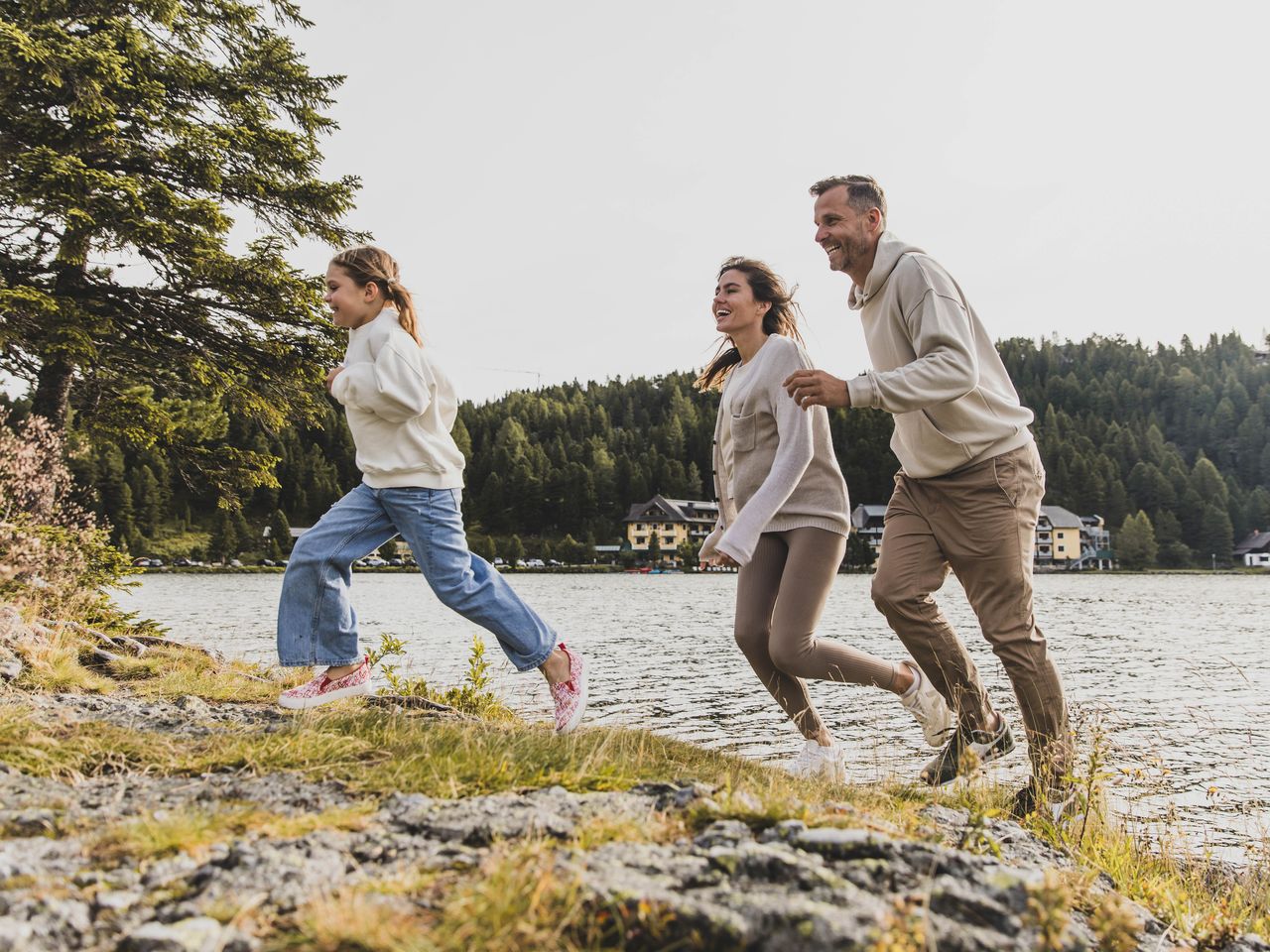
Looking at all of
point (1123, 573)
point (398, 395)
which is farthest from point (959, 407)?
point (1123, 573)

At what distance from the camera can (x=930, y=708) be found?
462 centimetres

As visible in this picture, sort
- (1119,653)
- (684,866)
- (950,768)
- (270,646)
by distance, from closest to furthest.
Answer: (684,866) < (950,768) < (270,646) < (1119,653)

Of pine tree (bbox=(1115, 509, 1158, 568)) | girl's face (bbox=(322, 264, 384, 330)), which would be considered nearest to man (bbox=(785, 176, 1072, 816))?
girl's face (bbox=(322, 264, 384, 330))

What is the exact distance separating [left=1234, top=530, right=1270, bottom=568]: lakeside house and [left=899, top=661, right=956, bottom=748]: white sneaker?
458 ft

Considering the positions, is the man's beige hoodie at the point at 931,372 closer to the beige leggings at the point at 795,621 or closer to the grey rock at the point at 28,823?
the beige leggings at the point at 795,621

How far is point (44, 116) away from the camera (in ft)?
32.9

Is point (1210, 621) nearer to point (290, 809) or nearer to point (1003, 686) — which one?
point (1003, 686)

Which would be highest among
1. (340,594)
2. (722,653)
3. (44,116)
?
(44,116)

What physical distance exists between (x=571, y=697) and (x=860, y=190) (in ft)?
9.64

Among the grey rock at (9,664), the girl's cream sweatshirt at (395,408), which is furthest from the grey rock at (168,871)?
the grey rock at (9,664)

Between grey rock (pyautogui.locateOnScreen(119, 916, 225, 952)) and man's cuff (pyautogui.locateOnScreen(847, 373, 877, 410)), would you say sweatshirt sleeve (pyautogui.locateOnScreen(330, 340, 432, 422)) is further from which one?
grey rock (pyautogui.locateOnScreen(119, 916, 225, 952))

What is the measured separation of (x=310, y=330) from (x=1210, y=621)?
31083 millimetres

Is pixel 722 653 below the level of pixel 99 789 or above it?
below

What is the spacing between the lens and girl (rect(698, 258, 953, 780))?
14.3 feet
